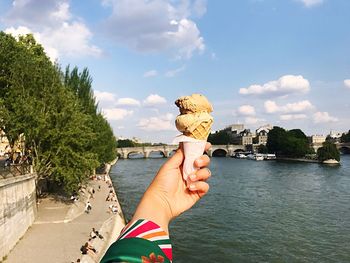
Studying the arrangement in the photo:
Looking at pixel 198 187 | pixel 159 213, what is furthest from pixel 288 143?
pixel 159 213

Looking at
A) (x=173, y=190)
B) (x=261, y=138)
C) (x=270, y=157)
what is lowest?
(x=270, y=157)

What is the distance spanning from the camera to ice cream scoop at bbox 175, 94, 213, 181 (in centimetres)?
271

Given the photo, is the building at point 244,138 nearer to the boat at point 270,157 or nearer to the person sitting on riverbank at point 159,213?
the boat at point 270,157

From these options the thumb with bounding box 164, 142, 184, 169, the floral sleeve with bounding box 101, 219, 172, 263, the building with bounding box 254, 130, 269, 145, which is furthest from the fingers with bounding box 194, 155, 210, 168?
the building with bounding box 254, 130, 269, 145

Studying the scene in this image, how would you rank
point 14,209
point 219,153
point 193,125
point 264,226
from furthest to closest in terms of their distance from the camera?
point 219,153
point 264,226
point 14,209
point 193,125

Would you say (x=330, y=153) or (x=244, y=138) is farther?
(x=244, y=138)

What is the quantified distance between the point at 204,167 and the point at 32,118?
2325 cm

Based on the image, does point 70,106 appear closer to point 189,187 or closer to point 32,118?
point 32,118

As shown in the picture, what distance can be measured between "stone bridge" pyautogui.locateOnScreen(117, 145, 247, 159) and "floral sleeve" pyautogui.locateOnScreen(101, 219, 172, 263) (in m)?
118

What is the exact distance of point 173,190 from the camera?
265 cm

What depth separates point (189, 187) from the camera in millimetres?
2697

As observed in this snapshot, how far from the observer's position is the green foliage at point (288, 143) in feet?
349

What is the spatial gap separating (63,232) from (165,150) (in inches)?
4357

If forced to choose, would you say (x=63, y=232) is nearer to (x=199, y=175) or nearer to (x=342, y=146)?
(x=199, y=175)
